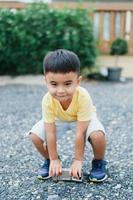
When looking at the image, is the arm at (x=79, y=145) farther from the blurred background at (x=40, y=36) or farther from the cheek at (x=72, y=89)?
the blurred background at (x=40, y=36)

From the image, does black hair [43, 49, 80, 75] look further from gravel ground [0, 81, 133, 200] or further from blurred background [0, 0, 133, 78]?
blurred background [0, 0, 133, 78]

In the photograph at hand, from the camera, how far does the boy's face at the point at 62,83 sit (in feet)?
8.07

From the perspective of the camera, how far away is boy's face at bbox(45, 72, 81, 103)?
246cm

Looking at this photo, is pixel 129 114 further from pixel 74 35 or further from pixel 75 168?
pixel 74 35

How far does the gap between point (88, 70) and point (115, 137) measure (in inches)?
178

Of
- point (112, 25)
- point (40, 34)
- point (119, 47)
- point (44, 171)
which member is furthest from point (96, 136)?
point (112, 25)

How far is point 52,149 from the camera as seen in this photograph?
2648 mm

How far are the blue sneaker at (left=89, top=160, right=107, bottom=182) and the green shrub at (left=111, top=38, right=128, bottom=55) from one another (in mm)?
6428

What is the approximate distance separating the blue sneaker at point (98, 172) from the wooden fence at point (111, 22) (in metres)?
6.47

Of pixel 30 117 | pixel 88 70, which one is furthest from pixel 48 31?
pixel 30 117

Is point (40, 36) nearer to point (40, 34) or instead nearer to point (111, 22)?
point (40, 34)

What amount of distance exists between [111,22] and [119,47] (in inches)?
25.7

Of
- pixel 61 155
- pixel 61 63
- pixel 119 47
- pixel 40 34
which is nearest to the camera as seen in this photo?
pixel 61 63

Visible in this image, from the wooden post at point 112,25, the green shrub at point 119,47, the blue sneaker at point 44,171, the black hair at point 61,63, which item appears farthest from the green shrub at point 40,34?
the black hair at point 61,63
